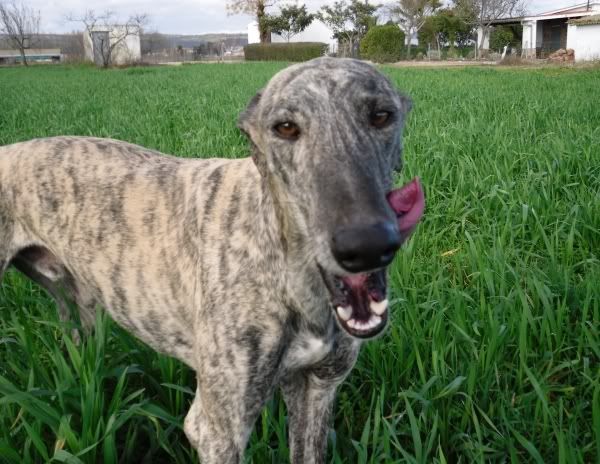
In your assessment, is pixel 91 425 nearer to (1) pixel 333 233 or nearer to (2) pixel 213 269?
(2) pixel 213 269

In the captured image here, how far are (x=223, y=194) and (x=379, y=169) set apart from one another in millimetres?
677

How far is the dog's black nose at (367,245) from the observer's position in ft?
4.31

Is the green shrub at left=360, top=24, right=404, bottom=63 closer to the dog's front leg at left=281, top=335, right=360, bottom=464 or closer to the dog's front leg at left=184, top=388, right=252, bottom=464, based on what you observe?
the dog's front leg at left=281, top=335, right=360, bottom=464

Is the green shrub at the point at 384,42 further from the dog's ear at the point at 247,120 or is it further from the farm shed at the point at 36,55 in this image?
the dog's ear at the point at 247,120

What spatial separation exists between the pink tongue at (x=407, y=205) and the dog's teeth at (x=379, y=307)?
0.66ft

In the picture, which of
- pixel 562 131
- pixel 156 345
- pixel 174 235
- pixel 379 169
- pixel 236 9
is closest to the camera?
pixel 379 169

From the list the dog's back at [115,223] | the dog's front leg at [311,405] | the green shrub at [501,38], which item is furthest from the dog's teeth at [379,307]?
the green shrub at [501,38]

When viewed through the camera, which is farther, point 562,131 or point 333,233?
point 562,131

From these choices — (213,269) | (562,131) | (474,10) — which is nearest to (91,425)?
(213,269)

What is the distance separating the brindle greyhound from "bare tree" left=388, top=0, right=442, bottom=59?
164ft

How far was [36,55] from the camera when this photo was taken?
54750mm

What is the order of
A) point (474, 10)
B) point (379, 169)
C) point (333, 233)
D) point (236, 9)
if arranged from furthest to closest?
1. point (236, 9)
2. point (474, 10)
3. point (379, 169)
4. point (333, 233)

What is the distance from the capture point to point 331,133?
161 cm

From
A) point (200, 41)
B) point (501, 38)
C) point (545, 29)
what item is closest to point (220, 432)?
point (545, 29)
